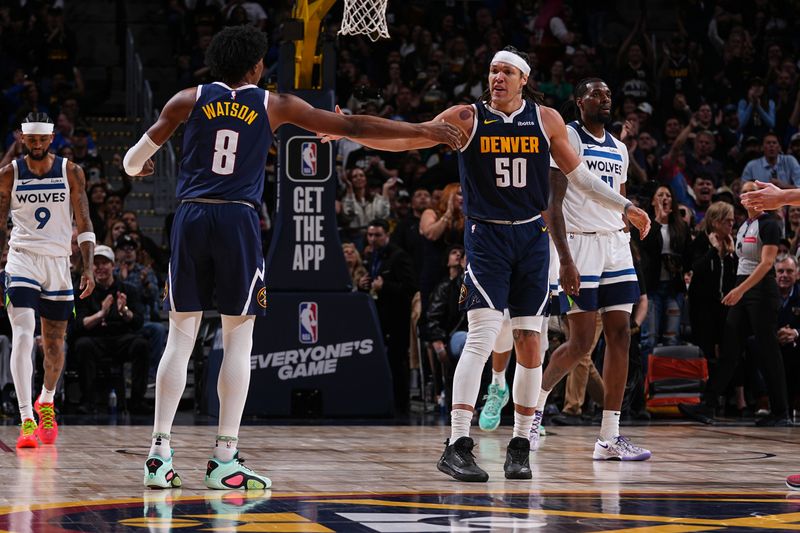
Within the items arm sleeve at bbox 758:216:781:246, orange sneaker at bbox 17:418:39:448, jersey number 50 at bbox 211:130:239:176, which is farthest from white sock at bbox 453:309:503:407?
arm sleeve at bbox 758:216:781:246

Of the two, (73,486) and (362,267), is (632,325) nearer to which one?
(362,267)

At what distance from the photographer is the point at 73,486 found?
6.43 m

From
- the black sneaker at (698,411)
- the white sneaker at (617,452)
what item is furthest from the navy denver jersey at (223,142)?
the black sneaker at (698,411)

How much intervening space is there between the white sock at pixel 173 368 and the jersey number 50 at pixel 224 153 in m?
0.74

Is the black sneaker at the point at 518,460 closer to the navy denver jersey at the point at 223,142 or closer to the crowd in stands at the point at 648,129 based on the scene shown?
the navy denver jersey at the point at 223,142

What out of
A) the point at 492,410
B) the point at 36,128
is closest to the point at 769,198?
the point at 492,410

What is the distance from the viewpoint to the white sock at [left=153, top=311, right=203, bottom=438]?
634cm

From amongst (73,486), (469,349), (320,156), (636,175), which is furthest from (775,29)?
(73,486)

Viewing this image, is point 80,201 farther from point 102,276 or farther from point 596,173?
point 596,173

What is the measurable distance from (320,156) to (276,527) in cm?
665

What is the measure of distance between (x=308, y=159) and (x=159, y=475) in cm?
553

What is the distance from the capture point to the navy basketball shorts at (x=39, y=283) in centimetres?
931

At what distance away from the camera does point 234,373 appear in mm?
6391

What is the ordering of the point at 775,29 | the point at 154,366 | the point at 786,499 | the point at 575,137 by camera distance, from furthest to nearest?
the point at 775,29 → the point at 154,366 → the point at 575,137 → the point at 786,499
